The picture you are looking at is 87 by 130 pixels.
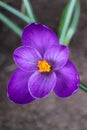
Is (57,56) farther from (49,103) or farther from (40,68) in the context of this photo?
(49,103)

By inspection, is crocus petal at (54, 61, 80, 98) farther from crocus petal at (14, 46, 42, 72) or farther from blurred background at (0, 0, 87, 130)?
blurred background at (0, 0, 87, 130)

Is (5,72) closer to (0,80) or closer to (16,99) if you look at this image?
(0,80)

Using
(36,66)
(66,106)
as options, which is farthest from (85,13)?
(36,66)

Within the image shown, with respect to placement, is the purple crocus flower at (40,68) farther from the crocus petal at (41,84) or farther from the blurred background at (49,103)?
the blurred background at (49,103)

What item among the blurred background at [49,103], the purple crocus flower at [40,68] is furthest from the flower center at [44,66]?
the blurred background at [49,103]

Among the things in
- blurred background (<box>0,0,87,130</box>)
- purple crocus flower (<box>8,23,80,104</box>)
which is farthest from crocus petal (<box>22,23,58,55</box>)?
blurred background (<box>0,0,87,130</box>)

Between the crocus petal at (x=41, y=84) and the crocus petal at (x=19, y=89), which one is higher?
the crocus petal at (x=41, y=84)
